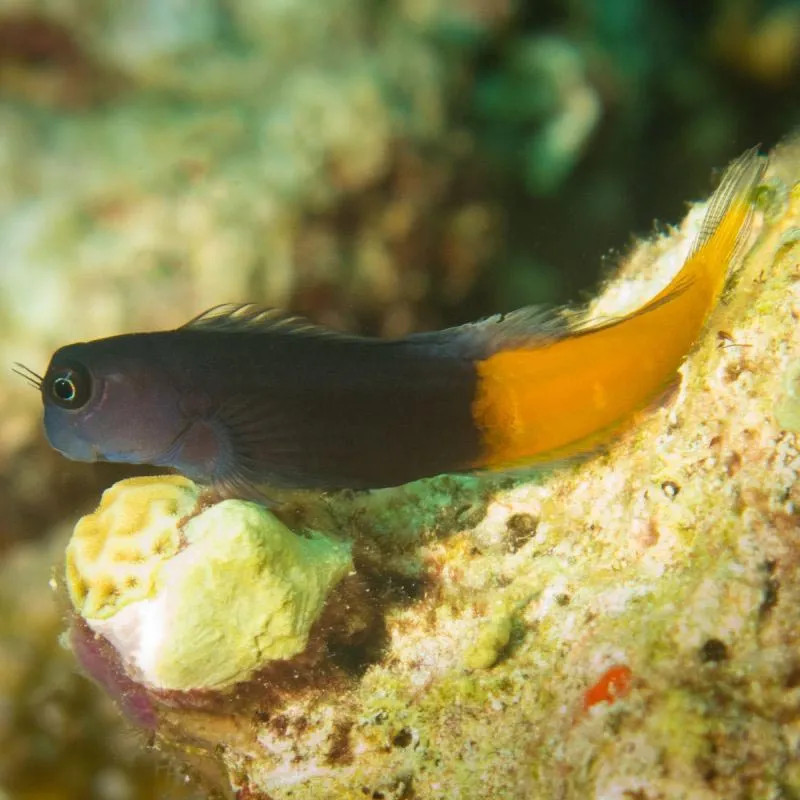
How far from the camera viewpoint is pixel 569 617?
7.75ft

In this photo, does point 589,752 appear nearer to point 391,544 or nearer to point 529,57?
point 391,544

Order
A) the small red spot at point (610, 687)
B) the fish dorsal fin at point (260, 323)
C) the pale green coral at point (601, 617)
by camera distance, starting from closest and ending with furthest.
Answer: the pale green coral at point (601, 617), the small red spot at point (610, 687), the fish dorsal fin at point (260, 323)

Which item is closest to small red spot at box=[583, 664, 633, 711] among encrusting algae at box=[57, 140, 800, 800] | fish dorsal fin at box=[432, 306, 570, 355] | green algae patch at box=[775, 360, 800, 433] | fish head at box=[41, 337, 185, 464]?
encrusting algae at box=[57, 140, 800, 800]

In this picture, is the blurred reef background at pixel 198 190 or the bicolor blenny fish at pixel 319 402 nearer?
the bicolor blenny fish at pixel 319 402

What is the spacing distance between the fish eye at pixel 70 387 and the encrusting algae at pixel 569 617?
49 cm

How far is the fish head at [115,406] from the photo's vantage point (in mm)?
2857

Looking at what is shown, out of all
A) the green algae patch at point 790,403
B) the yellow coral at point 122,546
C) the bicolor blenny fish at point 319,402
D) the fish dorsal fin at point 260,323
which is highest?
the fish dorsal fin at point 260,323

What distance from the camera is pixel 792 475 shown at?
196 centimetres

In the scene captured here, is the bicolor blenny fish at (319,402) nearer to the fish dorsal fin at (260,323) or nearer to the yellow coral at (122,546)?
the fish dorsal fin at (260,323)

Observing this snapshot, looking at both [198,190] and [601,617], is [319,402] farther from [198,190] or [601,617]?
[198,190]

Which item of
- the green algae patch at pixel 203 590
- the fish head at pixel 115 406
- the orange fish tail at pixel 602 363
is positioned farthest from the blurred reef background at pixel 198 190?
the orange fish tail at pixel 602 363

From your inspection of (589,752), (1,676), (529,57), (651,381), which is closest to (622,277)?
(651,381)

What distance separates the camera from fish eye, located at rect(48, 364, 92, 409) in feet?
9.16

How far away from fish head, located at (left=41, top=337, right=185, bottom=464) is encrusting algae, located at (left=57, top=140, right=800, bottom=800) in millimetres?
252
